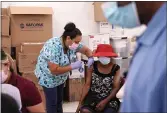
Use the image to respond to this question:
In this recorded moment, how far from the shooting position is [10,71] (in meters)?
1.77

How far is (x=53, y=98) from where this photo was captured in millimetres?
2973

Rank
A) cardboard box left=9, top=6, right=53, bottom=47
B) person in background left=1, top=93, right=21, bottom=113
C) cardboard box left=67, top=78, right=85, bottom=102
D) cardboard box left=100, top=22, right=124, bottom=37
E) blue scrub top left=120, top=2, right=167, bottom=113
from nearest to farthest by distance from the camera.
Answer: blue scrub top left=120, top=2, right=167, bottom=113 → person in background left=1, top=93, right=21, bottom=113 → cardboard box left=9, top=6, right=53, bottom=47 → cardboard box left=67, top=78, right=85, bottom=102 → cardboard box left=100, top=22, right=124, bottom=37

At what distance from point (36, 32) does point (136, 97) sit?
339cm

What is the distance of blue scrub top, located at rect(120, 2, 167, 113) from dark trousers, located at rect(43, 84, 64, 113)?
214 centimetres

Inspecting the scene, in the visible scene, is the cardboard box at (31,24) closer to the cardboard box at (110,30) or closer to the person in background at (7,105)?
the cardboard box at (110,30)

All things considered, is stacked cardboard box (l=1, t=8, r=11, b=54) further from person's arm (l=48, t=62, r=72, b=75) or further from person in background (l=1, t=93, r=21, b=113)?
person in background (l=1, t=93, r=21, b=113)

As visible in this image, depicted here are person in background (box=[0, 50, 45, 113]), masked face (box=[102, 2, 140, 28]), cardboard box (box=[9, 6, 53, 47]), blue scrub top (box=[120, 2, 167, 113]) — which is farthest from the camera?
cardboard box (box=[9, 6, 53, 47])

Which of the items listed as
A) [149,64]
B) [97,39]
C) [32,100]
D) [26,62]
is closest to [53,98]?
[26,62]

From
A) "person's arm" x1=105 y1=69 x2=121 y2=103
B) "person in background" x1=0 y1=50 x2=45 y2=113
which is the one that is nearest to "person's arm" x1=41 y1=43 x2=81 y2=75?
"person's arm" x1=105 y1=69 x2=121 y2=103

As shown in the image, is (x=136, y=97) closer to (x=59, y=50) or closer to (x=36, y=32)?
(x=59, y=50)

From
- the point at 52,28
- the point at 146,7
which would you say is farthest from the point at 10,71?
the point at 52,28

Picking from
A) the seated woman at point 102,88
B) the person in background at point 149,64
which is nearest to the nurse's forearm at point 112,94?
the seated woman at point 102,88

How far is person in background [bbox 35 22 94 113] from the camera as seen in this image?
112 inches

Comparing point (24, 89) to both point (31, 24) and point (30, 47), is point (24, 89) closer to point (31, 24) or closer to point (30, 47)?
point (30, 47)
